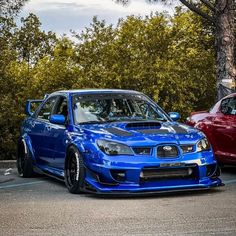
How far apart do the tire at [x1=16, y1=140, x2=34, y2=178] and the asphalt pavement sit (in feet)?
4.62

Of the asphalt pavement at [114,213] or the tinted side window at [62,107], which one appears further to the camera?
the tinted side window at [62,107]

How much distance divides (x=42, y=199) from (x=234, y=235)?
3.50 m

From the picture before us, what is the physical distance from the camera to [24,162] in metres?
12.1

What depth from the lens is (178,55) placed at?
22.3 meters

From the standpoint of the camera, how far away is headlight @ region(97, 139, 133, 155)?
9211 millimetres

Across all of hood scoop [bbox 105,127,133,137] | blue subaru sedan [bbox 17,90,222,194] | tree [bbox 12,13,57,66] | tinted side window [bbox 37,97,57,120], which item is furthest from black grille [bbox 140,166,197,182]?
tree [bbox 12,13,57,66]

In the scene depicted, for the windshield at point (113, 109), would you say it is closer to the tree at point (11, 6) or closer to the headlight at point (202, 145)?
the headlight at point (202, 145)

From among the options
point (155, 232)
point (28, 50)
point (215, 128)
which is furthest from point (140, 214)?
point (28, 50)

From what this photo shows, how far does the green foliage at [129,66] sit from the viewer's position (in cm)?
2083

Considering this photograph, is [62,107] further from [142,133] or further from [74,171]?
[142,133]

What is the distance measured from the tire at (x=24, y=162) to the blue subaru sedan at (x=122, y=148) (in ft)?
2.97

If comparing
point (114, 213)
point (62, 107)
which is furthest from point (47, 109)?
point (114, 213)

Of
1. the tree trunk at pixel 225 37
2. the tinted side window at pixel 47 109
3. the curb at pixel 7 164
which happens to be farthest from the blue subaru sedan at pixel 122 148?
the tree trunk at pixel 225 37

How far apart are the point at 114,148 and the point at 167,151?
72cm
